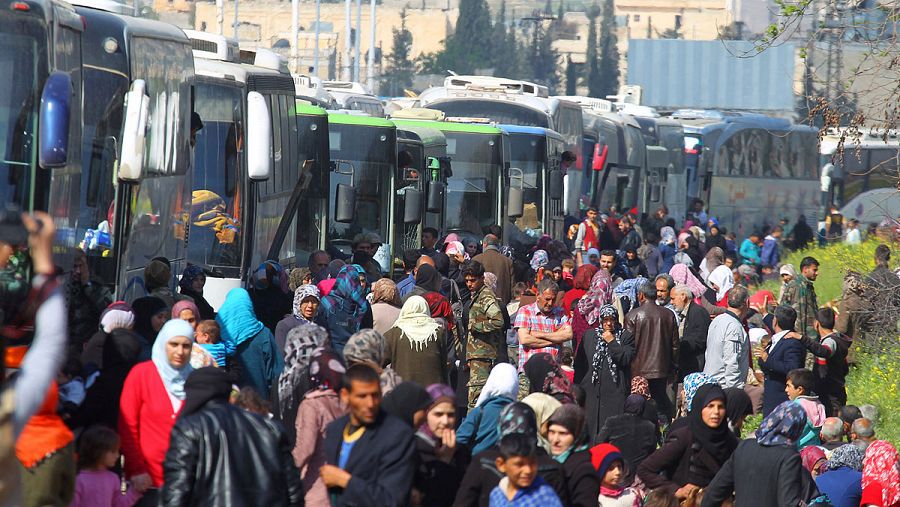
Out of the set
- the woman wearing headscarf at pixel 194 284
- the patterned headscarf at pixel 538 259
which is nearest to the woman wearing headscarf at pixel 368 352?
the woman wearing headscarf at pixel 194 284

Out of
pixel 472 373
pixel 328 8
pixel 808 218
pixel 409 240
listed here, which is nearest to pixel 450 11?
pixel 328 8

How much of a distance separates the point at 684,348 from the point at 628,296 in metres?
1.25

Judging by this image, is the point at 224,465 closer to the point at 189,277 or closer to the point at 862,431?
the point at 862,431

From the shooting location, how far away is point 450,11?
164 meters

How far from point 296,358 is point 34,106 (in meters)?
2.41

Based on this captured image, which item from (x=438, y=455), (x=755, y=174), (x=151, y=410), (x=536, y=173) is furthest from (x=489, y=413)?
(x=755, y=174)

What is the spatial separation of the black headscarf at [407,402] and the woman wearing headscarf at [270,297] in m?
5.23

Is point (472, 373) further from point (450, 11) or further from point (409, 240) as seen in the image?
point (450, 11)

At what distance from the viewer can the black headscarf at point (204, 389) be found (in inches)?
283

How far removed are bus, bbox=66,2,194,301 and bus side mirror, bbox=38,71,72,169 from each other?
2.59 feet

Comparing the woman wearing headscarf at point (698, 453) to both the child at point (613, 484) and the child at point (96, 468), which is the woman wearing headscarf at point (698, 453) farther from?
the child at point (96, 468)

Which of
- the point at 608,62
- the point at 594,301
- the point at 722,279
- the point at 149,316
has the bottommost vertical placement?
the point at 722,279

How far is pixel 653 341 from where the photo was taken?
45.0 feet

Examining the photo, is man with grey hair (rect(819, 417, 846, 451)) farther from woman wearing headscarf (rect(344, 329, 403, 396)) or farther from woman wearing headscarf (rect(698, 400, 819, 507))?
woman wearing headscarf (rect(344, 329, 403, 396))
